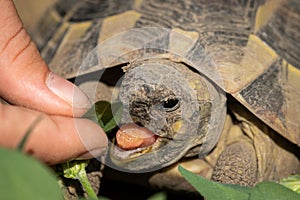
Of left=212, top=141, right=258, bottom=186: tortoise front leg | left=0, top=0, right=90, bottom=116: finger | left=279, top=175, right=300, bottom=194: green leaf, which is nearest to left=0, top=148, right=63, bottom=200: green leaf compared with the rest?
left=0, top=0, right=90, bottom=116: finger

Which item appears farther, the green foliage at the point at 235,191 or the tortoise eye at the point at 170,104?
the tortoise eye at the point at 170,104

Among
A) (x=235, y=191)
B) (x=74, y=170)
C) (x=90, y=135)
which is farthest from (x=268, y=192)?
(x=74, y=170)

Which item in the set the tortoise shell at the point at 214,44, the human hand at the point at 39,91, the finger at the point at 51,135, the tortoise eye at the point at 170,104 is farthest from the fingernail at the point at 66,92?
the tortoise shell at the point at 214,44

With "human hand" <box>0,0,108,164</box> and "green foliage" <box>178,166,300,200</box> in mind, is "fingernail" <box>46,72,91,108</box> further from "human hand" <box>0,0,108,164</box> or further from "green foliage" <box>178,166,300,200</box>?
"green foliage" <box>178,166,300,200</box>

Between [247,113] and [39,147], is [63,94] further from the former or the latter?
[247,113]

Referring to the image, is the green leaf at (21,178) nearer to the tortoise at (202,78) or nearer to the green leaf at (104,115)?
the green leaf at (104,115)

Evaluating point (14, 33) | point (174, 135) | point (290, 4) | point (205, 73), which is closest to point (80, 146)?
point (14, 33)
